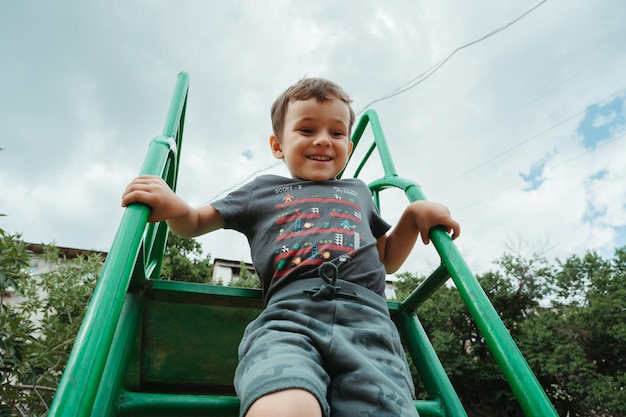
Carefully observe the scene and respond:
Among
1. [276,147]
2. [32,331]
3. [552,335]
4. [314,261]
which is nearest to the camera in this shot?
[314,261]

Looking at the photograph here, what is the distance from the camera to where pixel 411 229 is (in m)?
1.23

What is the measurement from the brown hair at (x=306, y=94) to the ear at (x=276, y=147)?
0.07ft

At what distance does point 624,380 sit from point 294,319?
12495 millimetres

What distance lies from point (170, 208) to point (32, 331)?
2.75 m

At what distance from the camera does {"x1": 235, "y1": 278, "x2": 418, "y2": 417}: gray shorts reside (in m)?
0.68

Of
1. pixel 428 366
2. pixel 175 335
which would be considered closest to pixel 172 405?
pixel 175 335

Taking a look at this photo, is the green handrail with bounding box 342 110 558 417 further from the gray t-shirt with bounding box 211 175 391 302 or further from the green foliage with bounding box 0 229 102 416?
the green foliage with bounding box 0 229 102 416

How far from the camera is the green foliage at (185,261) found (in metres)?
12.1

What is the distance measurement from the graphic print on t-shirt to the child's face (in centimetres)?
7

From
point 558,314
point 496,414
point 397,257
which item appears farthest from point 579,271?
point 397,257

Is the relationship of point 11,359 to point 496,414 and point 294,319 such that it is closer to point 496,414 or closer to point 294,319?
point 294,319

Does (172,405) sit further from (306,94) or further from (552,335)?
(552,335)

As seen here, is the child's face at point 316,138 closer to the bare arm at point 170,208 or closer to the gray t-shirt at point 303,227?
the gray t-shirt at point 303,227

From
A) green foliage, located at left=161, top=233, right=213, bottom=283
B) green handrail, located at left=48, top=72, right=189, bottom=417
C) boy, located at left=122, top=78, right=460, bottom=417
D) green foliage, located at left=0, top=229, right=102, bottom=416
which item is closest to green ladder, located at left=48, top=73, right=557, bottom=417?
green handrail, located at left=48, top=72, right=189, bottom=417
